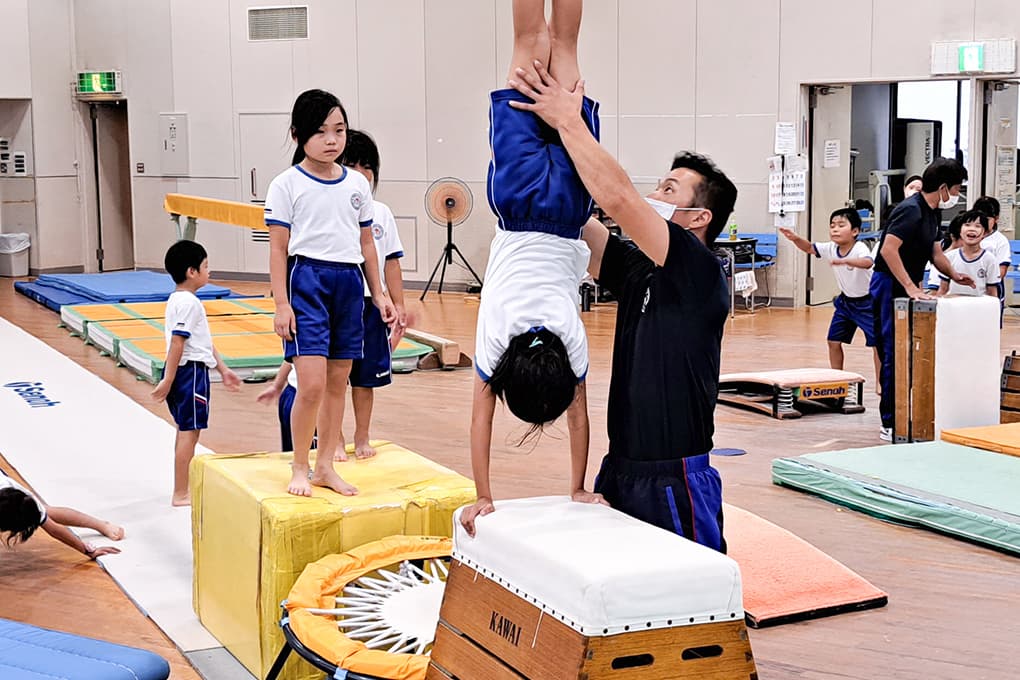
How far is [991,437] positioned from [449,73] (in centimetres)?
990

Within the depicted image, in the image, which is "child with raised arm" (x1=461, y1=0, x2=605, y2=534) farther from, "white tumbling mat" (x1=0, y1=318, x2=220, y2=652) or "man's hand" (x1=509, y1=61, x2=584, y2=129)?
"white tumbling mat" (x1=0, y1=318, x2=220, y2=652)

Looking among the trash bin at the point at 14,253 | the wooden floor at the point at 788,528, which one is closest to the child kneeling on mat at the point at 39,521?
the wooden floor at the point at 788,528

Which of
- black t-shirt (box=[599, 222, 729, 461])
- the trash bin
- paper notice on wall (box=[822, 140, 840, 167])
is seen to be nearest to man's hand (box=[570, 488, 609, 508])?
black t-shirt (box=[599, 222, 729, 461])

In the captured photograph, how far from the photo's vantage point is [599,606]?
2377mm

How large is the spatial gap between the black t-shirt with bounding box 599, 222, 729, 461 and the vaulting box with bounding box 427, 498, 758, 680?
0.83 ft

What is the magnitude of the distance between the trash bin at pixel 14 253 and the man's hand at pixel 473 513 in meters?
15.8

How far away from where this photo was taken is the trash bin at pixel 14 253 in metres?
17.1

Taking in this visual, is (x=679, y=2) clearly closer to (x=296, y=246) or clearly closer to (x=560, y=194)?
(x=296, y=246)

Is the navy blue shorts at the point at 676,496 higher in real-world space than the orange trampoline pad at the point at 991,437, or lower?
higher

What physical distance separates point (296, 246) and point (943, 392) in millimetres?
4189

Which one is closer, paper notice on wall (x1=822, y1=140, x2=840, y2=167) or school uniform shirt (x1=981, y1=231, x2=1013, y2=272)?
school uniform shirt (x1=981, y1=231, x2=1013, y2=272)

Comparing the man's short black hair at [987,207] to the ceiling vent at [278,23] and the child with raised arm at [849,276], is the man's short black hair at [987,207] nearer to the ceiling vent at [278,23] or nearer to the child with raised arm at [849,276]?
the child with raised arm at [849,276]

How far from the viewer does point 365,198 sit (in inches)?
170

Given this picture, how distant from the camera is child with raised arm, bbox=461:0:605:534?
289 centimetres
